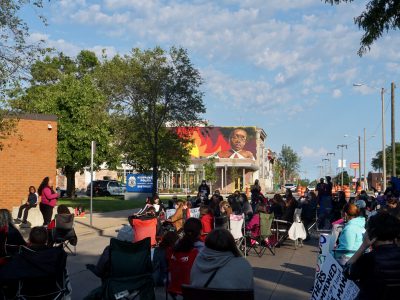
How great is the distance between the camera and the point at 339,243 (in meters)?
7.79

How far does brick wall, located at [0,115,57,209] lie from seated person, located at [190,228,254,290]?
2268 centimetres

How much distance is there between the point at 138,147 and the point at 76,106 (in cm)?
1123

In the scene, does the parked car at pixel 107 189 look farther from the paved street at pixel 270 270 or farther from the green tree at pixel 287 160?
the green tree at pixel 287 160

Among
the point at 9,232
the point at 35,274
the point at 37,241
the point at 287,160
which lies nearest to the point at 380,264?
the point at 35,274

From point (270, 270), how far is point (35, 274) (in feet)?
22.7

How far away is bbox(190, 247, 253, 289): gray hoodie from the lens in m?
4.90

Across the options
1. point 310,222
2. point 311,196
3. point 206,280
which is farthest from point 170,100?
point 206,280

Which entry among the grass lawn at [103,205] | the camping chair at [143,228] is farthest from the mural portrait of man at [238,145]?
the camping chair at [143,228]

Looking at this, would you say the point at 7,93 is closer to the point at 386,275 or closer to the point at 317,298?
the point at 317,298

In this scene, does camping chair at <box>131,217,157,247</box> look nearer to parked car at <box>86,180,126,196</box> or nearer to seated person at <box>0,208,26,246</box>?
seated person at <box>0,208,26,246</box>

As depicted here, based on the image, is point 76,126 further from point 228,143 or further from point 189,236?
point 228,143

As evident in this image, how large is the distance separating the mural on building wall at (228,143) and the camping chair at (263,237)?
8086 cm

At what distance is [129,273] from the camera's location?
680cm

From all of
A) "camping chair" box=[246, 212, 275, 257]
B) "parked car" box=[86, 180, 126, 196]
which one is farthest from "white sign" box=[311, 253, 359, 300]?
"parked car" box=[86, 180, 126, 196]
